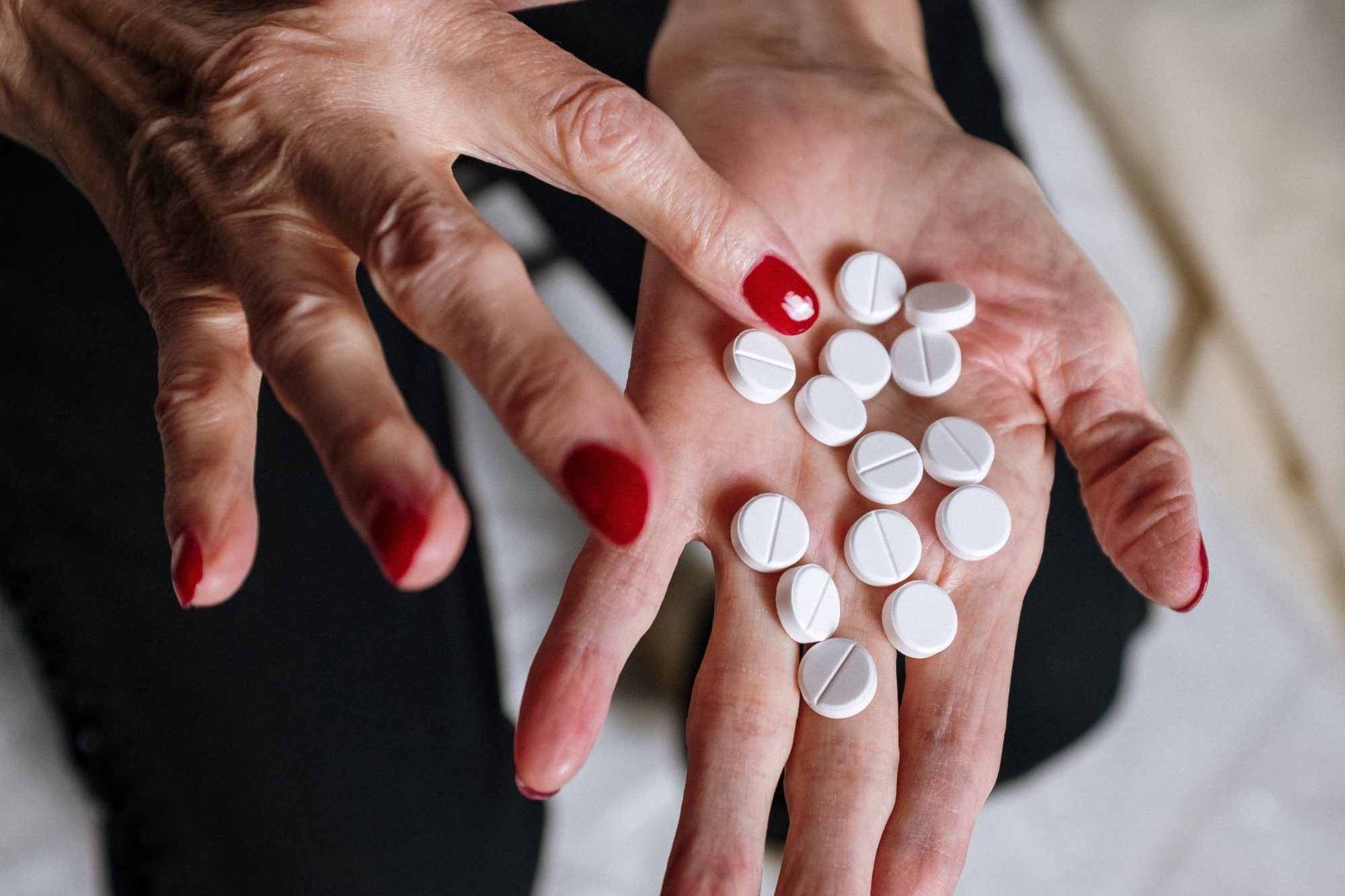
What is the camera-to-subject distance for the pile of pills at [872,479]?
0.95 metres

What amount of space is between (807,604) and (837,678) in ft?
0.23

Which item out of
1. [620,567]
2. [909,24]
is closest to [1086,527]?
[909,24]

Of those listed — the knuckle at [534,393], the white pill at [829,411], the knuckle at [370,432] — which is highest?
the knuckle at [534,393]

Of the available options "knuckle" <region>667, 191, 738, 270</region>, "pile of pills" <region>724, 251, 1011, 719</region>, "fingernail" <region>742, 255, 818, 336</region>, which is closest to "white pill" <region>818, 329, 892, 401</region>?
"pile of pills" <region>724, 251, 1011, 719</region>

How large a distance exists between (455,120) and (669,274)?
0.29 meters

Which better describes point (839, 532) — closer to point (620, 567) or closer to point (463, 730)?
point (620, 567)

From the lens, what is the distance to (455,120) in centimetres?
89

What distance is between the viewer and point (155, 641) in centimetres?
115

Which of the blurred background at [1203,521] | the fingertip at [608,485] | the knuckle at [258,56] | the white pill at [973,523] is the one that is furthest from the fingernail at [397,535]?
the blurred background at [1203,521]

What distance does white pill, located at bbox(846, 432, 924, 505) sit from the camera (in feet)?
3.36

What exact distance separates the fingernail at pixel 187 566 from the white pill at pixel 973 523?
2.18 feet

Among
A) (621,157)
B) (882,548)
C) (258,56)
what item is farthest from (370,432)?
(882,548)

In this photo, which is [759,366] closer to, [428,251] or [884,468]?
[884,468]

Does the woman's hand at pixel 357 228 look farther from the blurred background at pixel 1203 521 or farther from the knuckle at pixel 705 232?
the blurred background at pixel 1203 521
